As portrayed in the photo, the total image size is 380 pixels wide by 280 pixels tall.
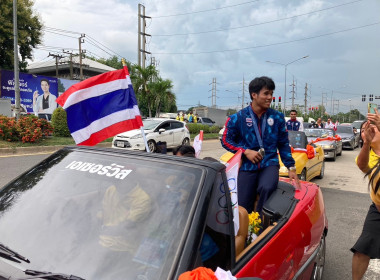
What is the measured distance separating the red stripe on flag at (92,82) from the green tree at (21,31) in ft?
97.9

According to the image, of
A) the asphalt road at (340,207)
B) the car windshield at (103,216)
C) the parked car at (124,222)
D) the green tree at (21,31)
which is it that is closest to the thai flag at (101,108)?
the parked car at (124,222)

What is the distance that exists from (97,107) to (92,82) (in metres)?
0.27

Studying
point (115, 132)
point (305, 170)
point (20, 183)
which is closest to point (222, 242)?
point (20, 183)

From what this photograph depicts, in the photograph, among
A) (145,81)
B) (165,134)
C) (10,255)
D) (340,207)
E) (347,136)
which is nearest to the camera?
(10,255)

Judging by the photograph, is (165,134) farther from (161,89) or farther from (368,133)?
(368,133)

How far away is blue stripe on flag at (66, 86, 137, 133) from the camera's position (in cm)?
318

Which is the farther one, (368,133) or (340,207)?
(340,207)

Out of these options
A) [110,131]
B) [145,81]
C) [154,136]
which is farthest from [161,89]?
[110,131]

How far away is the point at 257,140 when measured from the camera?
3451 millimetres

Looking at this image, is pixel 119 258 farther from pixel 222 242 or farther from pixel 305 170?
pixel 305 170

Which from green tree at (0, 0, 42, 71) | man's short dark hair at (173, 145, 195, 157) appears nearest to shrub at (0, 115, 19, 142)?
man's short dark hair at (173, 145, 195, 157)

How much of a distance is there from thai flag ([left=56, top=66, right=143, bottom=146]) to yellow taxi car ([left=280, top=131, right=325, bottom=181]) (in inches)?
192

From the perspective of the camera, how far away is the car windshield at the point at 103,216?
1509mm

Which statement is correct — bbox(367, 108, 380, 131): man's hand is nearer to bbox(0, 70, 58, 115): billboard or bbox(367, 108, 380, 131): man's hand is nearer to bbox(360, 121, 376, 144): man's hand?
bbox(360, 121, 376, 144): man's hand
